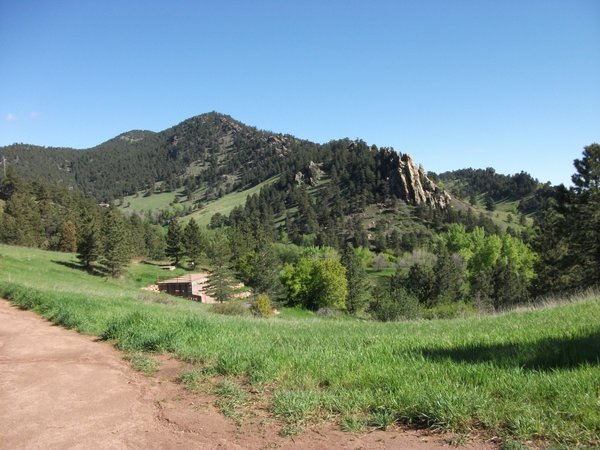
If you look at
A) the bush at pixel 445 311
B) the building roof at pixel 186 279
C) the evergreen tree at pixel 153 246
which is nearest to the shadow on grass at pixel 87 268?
the building roof at pixel 186 279

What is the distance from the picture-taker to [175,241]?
3514 inches

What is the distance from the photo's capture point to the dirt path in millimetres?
4355

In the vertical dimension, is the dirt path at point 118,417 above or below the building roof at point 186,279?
above

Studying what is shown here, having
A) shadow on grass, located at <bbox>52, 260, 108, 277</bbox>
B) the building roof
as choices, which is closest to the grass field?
shadow on grass, located at <bbox>52, 260, 108, 277</bbox>

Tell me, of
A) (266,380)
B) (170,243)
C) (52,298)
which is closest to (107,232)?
(170,243)

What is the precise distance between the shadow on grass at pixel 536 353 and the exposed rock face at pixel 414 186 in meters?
185

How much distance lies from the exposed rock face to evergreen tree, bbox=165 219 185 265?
124851 mm

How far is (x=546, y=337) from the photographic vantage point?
704cm

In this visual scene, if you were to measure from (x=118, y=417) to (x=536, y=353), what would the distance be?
590 cm

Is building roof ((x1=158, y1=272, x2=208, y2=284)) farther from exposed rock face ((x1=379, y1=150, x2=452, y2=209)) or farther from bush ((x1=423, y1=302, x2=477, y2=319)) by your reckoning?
exposed rock face ((x1=379, y1=150, x2=452, y2=209))

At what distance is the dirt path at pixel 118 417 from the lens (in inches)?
171

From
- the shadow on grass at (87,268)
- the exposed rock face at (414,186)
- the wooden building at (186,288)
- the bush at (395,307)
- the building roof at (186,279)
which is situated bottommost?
the bush at (395,307)

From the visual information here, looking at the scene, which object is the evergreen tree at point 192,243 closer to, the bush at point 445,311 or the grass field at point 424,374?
the bush at point 445,311

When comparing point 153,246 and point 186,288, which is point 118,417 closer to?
point 186,288
